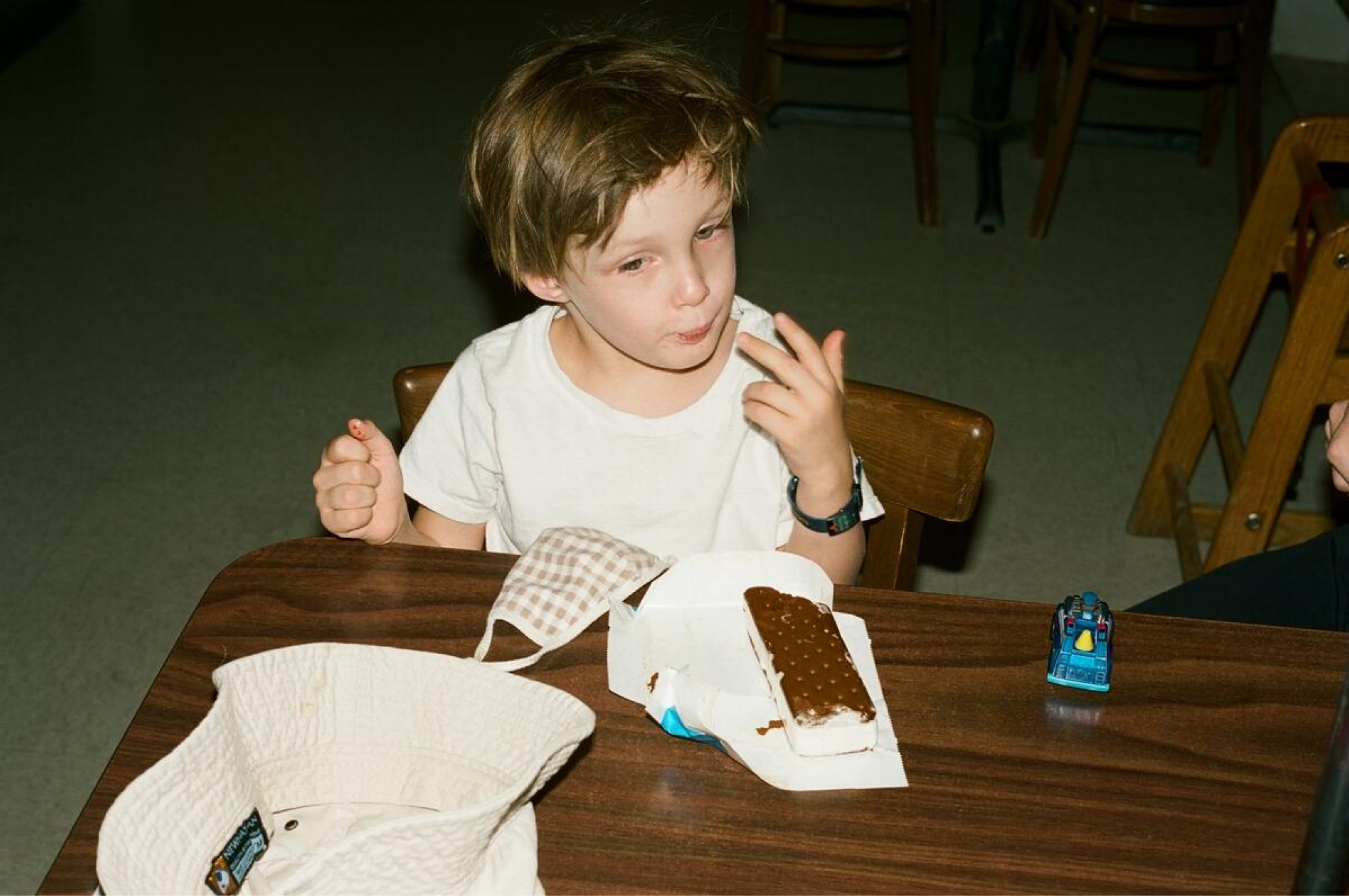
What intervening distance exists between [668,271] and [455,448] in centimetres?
28

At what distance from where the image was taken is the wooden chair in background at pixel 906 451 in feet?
3.47

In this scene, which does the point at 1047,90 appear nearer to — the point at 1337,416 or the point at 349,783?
the point at 1337,416

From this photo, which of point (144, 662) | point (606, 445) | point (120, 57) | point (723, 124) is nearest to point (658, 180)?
point (723, 124)

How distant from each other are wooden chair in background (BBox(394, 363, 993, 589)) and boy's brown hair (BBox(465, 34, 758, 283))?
16 centimetres

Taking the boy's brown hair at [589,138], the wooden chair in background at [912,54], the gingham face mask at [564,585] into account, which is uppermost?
the boy's brown hair at [589,138]

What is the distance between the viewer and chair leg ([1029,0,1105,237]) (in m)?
2.79

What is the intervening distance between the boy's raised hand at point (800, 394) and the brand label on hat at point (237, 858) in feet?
1.39

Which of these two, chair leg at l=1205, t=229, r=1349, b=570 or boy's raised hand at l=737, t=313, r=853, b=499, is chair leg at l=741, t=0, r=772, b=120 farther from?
boy's raised hand at l=737, t=313, r=853, b=499

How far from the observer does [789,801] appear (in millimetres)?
801

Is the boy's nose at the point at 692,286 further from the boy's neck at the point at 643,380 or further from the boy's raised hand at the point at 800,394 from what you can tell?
the boy's neck at the point at 643,380

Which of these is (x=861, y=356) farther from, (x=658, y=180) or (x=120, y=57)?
(x=120, y=57)

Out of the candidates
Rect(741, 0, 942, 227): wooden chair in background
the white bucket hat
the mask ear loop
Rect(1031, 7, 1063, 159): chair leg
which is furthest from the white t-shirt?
Rect(1031, 7, 1063, 159): chair leg

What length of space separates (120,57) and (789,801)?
3.67 m

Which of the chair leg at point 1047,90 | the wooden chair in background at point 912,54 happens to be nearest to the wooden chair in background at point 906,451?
the wooden chair in background at point 912,54
